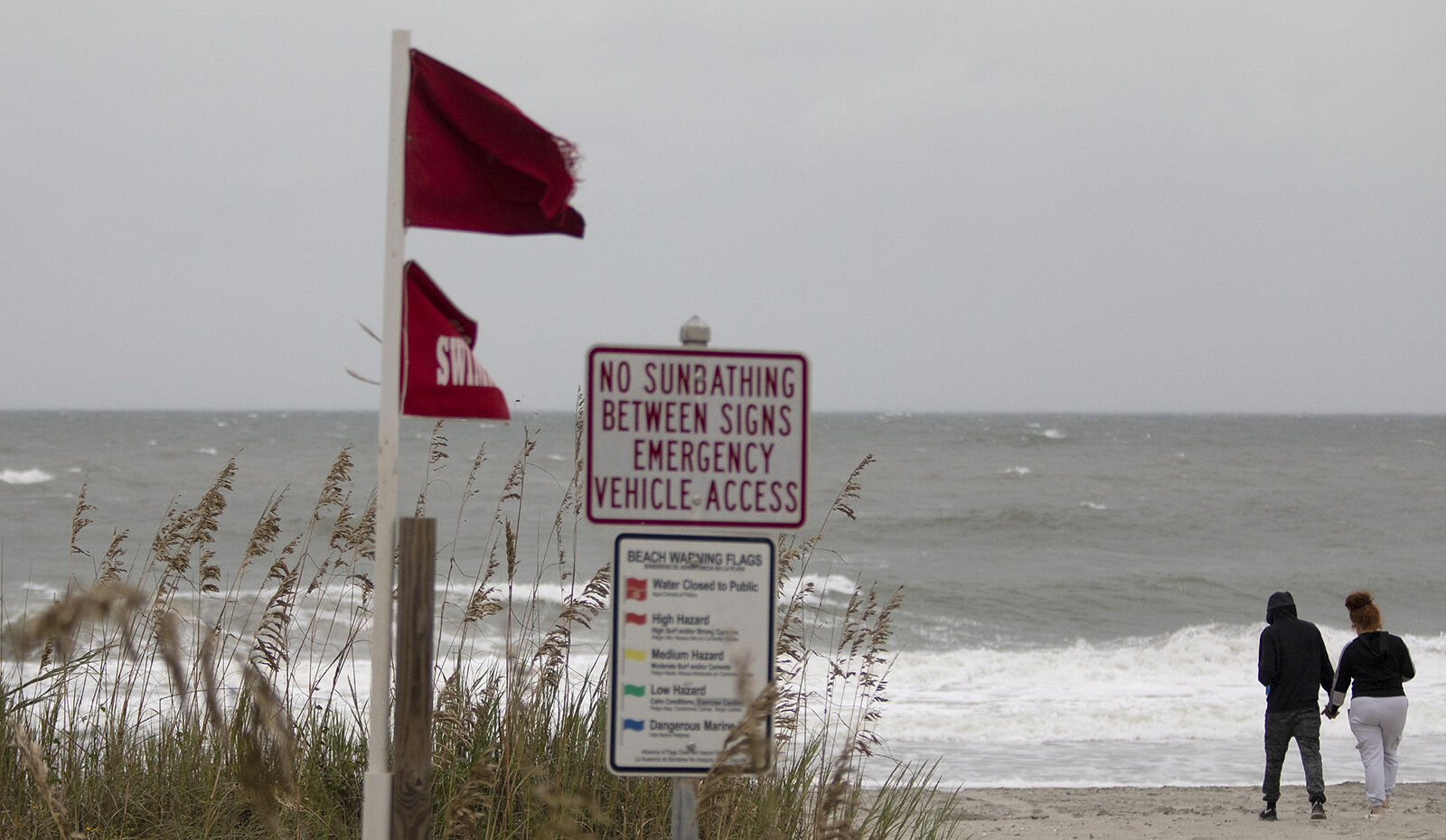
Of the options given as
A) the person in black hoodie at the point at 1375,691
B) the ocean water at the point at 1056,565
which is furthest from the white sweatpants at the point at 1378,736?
the ocean water at the point at 1056,565

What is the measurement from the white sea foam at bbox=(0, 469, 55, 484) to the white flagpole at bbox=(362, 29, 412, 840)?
139 ft

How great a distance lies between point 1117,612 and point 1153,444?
224 feet

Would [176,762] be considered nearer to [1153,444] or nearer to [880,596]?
[880,596]

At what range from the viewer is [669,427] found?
2.24m

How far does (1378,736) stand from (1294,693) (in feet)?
2.44

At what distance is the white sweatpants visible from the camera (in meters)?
8.71

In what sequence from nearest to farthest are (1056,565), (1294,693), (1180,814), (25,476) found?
(1180,814), (1294,693), (1056,565), (25,476)

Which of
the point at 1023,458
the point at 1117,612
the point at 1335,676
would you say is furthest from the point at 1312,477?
the point at 1335,676

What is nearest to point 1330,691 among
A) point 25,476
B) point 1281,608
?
point 1281,608

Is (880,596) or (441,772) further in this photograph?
(880,596)

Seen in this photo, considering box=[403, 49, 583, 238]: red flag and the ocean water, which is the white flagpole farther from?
the ocean water

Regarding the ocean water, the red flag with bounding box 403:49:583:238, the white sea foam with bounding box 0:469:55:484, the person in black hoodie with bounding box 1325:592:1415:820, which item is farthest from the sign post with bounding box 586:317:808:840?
the white sea foam with bounding box 0:469:55:484

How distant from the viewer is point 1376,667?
881cm

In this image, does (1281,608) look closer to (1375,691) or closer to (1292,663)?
(1292,663)
